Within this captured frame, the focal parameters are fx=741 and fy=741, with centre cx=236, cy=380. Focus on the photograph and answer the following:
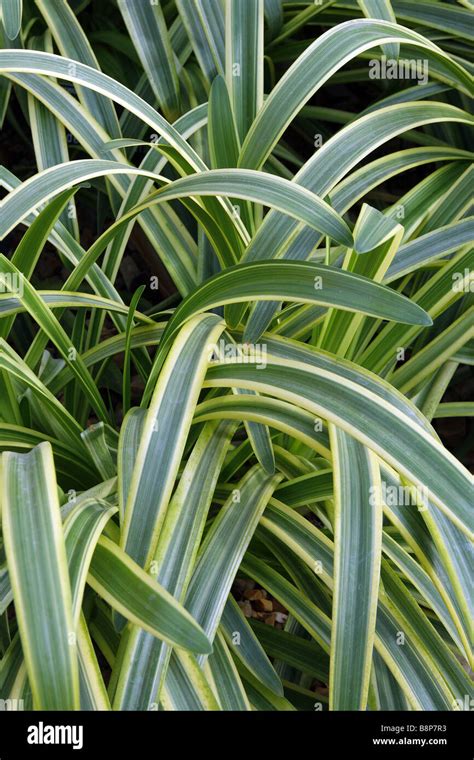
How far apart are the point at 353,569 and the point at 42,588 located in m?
0.26

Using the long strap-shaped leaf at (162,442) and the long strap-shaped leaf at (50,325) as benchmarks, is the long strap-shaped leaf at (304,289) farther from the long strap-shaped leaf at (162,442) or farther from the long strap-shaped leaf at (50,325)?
the long strap-shaped leaf at (50,325)

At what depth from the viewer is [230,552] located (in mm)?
705

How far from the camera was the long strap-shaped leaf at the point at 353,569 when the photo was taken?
24.1 inches

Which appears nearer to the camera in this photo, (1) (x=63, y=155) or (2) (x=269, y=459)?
(2) (x=269, y=459)

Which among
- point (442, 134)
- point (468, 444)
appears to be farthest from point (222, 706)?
point (442, 134)

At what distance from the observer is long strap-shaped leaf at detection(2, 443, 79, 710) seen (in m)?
0.49

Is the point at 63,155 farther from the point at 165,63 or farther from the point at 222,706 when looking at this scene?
Result: the point at 222,706

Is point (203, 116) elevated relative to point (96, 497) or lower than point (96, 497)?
elevated

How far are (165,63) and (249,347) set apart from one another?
22.0 inches

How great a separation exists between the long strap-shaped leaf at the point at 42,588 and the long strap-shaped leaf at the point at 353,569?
227 mm

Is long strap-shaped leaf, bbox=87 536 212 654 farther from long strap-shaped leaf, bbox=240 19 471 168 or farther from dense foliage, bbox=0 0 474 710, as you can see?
long strap-shaped leaf, bbox=240 19 471 168

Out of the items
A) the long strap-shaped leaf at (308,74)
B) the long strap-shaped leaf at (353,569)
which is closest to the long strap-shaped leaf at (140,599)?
the long strap-shaped leaf at (353,569)

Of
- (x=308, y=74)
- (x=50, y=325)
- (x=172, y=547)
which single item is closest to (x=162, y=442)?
(x=172, y=547)

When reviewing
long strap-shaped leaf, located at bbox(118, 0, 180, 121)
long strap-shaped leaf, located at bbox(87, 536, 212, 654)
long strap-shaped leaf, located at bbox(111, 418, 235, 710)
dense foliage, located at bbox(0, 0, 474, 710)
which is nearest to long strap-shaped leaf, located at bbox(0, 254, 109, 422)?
dense foliage, located at bbox(0, 0, 474, 710)
